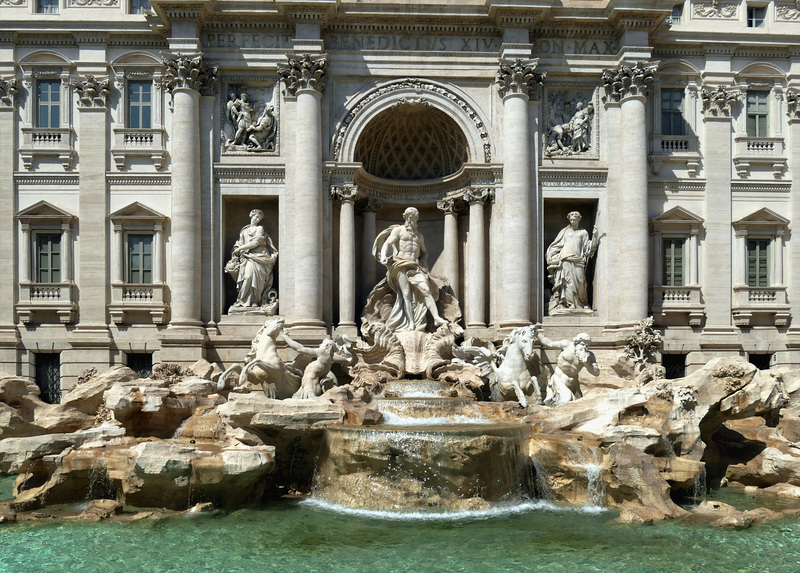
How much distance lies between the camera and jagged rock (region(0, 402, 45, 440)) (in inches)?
658

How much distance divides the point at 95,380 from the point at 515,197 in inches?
523

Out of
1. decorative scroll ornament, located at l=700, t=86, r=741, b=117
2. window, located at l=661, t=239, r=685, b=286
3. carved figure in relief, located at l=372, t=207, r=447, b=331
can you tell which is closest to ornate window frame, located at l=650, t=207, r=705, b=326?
window, located at l=661, t=239, r=685, b=286

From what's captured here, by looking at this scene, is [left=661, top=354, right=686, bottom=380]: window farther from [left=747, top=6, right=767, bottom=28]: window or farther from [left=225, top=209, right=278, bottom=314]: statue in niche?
[left=225, top=209, right=278, bottom=314]: statue in niche

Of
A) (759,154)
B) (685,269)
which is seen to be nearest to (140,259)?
(685,269)

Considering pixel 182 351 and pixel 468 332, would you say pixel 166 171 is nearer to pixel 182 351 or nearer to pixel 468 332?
pixel 182 351

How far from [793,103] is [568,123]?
761 centimetres

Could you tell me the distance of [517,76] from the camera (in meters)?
19.8

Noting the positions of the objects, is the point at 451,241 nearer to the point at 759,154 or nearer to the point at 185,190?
the point at 185,190

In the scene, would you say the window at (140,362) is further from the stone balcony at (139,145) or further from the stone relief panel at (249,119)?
the stone relief panel at (249,119)

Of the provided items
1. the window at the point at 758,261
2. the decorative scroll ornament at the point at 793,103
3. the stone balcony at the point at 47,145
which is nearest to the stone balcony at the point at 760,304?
the window at the point at 758,261

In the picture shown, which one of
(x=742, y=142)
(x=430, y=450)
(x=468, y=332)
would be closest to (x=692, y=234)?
(x=742, y=142)

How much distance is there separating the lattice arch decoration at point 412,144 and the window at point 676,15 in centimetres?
804

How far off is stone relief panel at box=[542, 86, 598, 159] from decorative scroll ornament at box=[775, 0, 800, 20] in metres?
6.97

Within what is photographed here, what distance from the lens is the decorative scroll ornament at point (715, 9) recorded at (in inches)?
846
